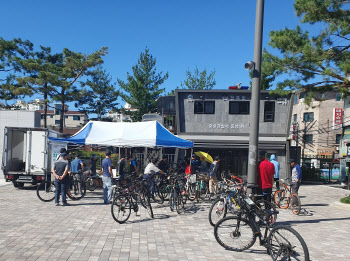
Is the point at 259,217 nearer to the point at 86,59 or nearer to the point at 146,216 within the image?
the point at 146,216

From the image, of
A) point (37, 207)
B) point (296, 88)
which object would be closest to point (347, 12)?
point (296, 88)

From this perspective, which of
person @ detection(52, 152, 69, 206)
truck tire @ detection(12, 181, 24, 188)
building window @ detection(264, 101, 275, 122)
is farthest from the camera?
building window @ detection(264, 101, 275, 122)

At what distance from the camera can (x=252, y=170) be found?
8258 millimetres

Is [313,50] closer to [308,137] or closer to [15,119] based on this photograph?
[15,119]

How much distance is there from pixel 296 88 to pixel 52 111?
82141 millimetres

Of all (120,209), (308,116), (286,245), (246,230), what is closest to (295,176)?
(246,230)

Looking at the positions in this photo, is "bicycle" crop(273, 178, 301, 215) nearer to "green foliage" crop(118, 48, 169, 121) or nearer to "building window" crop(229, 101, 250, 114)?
"building window" crop(229, 101, 250, 114)

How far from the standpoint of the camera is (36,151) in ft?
50.6

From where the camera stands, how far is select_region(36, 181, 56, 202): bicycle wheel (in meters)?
11.9

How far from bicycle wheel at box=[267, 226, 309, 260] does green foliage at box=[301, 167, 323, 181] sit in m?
19.9

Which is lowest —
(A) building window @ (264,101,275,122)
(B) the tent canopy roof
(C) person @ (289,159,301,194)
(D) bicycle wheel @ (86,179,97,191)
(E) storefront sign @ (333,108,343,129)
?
(D) bicycle wheel @ (86,179,97,191)

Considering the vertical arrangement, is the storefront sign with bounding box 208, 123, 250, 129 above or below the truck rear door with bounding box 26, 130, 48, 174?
above

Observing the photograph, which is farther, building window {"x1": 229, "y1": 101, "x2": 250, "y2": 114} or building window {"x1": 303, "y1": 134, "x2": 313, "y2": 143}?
building window {"x1": 303, "y1": 134, "x2": 313, "y2": 143}

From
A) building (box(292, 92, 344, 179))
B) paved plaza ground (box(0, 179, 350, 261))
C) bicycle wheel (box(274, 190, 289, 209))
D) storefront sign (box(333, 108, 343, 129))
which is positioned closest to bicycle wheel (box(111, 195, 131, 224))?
paved plaza ground (box(0, 179, 350, 261))
